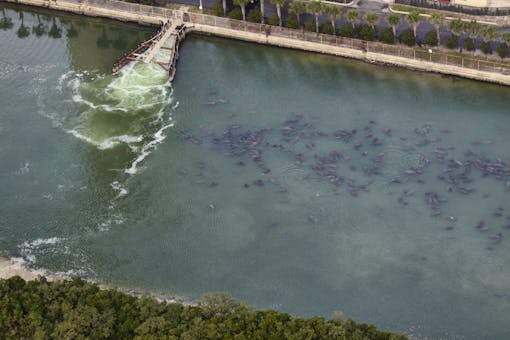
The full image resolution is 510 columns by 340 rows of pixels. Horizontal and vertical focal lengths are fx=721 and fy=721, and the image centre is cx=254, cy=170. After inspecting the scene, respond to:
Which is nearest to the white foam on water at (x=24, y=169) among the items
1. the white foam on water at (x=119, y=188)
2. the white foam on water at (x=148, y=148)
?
the white foam on water at (x=119, y=188)

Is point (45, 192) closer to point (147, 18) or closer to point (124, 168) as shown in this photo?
point (124, 168)

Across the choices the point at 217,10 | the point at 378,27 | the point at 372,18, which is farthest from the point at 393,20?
the point at 217,10

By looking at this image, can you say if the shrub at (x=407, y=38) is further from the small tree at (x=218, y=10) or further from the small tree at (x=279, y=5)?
the small tree at (x=218, y=10)

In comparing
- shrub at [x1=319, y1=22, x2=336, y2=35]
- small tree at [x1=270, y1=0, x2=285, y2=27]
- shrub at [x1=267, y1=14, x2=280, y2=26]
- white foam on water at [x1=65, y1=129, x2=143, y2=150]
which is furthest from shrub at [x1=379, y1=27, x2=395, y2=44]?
white foam on water at [x1=65, y1=129, x2=143, y2=150]

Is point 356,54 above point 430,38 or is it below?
below

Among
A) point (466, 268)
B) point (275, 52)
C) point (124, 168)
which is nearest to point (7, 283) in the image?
point (124, 168)

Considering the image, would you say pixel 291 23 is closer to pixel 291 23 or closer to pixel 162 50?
pixel 291 23

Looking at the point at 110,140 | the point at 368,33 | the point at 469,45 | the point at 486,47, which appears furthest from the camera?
the point at 368,33

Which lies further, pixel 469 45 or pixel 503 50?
pixel 469 45
